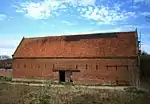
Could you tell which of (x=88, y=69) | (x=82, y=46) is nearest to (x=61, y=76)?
(x=88, y=69)

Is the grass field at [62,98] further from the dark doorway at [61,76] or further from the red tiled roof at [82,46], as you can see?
the dark doorway at [61,76]

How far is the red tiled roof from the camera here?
131 ft

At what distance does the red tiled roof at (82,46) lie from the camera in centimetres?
3978

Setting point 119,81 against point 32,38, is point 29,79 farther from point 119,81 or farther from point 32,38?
point 119,81

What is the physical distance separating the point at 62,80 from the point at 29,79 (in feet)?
21.2

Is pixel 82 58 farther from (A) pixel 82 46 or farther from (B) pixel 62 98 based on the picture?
(B) pixel 62 98

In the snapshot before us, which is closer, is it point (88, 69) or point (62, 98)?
point (62, 98)

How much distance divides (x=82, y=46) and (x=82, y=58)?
2721 mm

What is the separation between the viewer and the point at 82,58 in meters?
41.2

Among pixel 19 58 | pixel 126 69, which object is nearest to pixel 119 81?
pixel 126 69

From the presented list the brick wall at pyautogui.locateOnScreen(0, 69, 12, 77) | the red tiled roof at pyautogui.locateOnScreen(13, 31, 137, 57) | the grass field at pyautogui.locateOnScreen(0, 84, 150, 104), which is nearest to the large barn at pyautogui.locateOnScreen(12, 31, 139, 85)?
the red tiled roof at pyautogui.locateOnScreen(13, 31, 137, 57)

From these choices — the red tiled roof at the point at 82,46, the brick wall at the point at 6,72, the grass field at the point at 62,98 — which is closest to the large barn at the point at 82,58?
the red tiled roof at the point at 82,46

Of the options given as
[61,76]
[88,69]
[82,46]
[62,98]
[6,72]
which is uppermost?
[82,46]

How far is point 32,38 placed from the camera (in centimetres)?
5056
